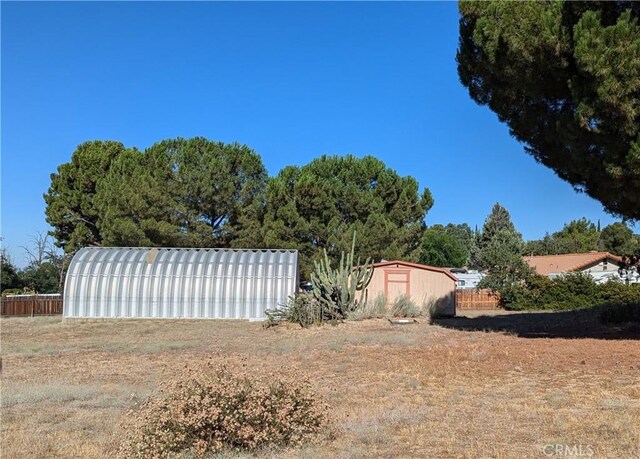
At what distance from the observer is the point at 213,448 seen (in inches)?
232

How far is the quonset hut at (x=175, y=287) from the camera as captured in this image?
96.6ft

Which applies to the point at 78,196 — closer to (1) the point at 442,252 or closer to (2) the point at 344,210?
(2) the point at 344,210

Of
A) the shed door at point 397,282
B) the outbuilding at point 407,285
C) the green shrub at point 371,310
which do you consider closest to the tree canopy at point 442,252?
the outbuilding at point 407,285

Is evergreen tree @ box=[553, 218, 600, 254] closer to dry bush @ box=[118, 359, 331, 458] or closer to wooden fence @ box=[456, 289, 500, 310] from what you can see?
wooden fence @ box=[456, 289, 500, 310]

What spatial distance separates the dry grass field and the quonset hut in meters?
8.99

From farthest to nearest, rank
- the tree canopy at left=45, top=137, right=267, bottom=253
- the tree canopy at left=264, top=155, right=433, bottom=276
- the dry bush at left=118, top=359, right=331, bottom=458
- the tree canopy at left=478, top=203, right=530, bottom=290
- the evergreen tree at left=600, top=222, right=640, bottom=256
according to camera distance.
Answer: the evergreen tree at left=600, top=222, right=640, bottom=256, the tree canopy at left=478, top=203, right=530, bottom=290, the tree canopy at left=264, top=155, right=433, bottom=276, the tree canopy at left=45, top=137, right=267, bottom=253, the dry bush at left=118, top=359, right=331, bottom=458

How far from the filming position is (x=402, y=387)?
1009 centimetres

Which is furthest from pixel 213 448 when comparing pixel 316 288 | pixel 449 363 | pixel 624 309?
pixel 316 288

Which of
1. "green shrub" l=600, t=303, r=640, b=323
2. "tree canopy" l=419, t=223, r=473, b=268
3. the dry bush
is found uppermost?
"tree canopy" l=419, t=223, r=473, b=268

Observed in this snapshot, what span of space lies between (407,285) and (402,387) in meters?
22.1

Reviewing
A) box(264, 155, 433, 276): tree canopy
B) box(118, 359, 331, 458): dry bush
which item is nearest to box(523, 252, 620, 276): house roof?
box(264, 155, 433, 276): tree canopy

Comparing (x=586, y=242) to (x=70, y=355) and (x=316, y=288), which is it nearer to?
(x=316, y=288)

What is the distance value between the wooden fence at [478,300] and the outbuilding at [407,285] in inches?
356

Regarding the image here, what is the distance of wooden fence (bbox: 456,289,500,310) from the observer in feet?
134
